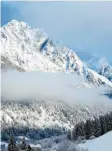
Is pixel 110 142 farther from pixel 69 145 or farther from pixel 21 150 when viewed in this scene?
pixel 21 150

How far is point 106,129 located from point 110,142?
126 feet

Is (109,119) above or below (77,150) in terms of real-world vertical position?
above

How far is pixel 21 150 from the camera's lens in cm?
13050

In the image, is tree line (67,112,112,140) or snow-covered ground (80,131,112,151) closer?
snow-covered ground (80,131,112,151)

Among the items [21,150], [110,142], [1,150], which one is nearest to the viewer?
[21,150]

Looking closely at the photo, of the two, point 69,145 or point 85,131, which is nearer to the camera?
point 69,145

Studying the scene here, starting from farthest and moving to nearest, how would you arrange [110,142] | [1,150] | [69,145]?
[1,150] → [69,145] → [110,142]

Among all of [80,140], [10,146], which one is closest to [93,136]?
[80,140]

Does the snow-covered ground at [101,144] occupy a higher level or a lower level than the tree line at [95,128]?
lower

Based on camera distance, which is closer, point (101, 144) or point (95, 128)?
point (101, 144)

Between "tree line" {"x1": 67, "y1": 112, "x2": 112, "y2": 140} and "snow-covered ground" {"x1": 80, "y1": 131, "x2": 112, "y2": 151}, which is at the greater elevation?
"tree line" {"x1": 67, "y1": 112, "x2": 112, "y2": 140}

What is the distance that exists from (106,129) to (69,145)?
1125 inches

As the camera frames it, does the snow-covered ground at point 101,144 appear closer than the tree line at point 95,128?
Yes

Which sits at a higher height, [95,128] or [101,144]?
[95,128]
